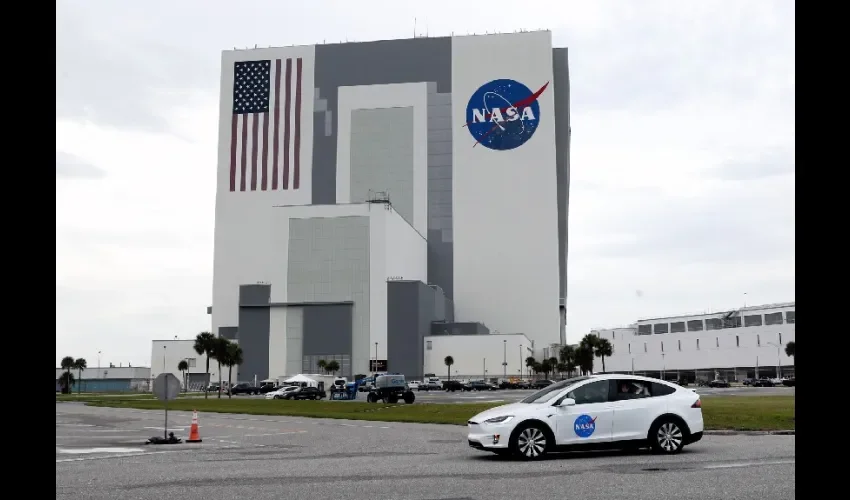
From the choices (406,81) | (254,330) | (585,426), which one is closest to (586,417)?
(585,426)

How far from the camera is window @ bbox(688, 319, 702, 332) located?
163m

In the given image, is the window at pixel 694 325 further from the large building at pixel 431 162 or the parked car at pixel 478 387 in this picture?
the parked car at pixel 478 387

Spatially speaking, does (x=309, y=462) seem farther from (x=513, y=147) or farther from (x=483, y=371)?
(x=513, y=147)

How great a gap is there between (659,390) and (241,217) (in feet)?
367

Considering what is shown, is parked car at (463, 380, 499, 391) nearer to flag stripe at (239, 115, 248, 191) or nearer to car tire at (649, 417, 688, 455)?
→ flag stripe at (239, 115, 248, 191)

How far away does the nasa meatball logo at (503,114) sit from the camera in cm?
11938

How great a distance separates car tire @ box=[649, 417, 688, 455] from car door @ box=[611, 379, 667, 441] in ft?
0.51

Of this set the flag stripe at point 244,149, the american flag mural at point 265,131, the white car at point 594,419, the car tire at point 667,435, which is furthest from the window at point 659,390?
the flag stripe at point 244,149

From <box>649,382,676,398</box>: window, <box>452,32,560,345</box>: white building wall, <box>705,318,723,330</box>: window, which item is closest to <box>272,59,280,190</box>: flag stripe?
<box>452,32,560,345</box>: white building wall

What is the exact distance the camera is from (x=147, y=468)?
15719 mm

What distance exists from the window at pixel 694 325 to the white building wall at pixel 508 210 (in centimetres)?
5280

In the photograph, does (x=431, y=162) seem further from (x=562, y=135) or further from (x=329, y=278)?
(x=329, y=278)

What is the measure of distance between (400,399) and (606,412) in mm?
49152
